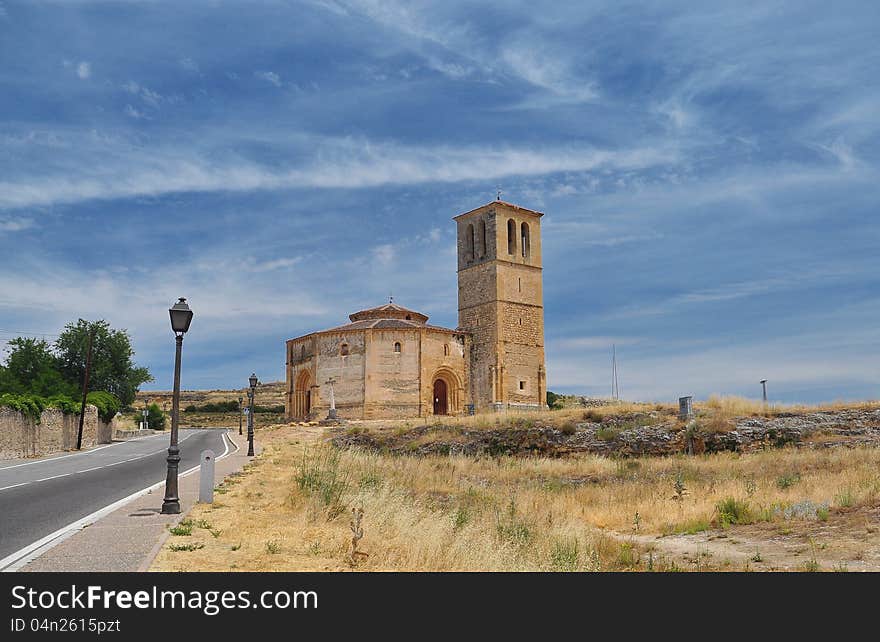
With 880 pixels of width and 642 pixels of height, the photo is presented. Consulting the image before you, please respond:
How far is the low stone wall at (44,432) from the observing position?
31.4 meters

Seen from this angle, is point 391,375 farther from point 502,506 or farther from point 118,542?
point 118,542

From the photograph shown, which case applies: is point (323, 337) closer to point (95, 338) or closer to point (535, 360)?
point (535, 360)

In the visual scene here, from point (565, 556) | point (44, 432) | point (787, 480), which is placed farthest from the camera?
point (44, 432)

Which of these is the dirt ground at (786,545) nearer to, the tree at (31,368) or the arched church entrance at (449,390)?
the arched church entrance at (449,390)

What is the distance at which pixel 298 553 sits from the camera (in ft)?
28.6

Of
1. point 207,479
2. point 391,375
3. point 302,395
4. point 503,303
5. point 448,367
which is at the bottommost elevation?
point 207,479

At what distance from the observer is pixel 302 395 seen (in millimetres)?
52156

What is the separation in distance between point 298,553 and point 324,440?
93.5 feet

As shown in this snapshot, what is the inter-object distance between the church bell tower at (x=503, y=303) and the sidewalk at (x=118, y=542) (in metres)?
36.6

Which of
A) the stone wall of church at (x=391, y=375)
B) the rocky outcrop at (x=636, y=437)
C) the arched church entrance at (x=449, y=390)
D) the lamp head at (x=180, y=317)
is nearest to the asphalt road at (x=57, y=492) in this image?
the lamp head at (x=180, y=317)

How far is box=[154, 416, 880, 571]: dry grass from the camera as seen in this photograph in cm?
904

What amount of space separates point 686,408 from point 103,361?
1870 inches

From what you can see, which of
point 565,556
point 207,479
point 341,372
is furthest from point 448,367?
point 565,556
